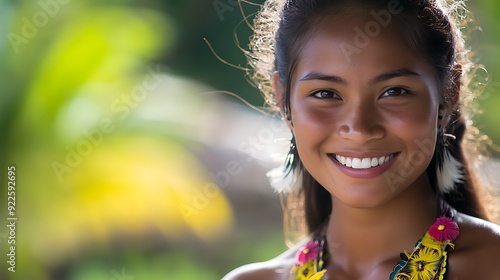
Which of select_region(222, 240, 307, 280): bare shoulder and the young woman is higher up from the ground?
the young woman

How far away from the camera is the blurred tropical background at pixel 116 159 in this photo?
4664mm

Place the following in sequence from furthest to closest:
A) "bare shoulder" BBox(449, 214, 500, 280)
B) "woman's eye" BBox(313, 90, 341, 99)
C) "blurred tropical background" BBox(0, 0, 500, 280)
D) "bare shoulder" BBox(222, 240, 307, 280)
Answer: "blurred tropical background" BBox(0, 0, 500, 280)
"bare shoulder" BBox(222, 240, 307, 280)
"woman's eye" BBox(313, 90, 341, 99)
"bare shoulder" BBox(449, 214, 500, 280)

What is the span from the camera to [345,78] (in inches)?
71.9

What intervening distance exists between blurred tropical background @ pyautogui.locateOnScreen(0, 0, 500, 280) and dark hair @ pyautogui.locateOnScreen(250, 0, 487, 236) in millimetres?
2315

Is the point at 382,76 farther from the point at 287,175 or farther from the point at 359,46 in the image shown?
the point at 287,175

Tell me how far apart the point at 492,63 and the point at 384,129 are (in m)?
4.12

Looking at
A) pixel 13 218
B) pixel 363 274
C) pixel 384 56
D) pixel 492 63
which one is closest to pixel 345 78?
pixel 384 56

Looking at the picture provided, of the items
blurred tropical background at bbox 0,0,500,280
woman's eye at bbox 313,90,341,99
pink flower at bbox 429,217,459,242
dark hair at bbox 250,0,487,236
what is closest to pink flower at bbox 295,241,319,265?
dark hair at bbox 250,0,487,236

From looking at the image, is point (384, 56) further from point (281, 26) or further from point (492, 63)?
point (492, 63)

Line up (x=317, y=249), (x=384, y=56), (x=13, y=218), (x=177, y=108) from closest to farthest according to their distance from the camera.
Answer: (x=384, y=56)
(x=317, y=249)
(x=13, y=218)
(x=177, y=108)

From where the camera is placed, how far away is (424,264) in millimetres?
1842

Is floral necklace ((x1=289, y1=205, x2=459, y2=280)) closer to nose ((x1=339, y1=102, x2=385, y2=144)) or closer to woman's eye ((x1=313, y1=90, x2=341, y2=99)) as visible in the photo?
nose ((x1=339, y1=102, x2=385, y2=144))

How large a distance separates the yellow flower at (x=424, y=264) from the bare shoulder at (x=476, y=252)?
0.11 feet

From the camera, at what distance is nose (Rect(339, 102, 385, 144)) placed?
5.90 ft
